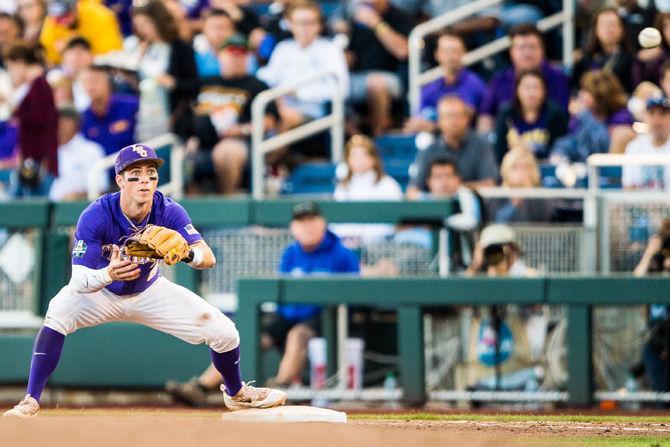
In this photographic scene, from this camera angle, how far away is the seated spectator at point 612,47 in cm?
1312

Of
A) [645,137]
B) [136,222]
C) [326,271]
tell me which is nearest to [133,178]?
[136,222]

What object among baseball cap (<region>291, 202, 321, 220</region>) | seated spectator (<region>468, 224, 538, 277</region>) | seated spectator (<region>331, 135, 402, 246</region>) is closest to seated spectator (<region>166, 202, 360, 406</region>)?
baseball cap (<region>291, 202, 321, 220</region>)

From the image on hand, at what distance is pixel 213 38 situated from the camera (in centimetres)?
1432

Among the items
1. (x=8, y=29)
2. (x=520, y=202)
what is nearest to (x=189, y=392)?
(x=520, y=202)

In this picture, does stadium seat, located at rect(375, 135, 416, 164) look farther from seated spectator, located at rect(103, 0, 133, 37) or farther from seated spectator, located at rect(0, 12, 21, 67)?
seated spectator, located at rect(0, 12, 21, 67)

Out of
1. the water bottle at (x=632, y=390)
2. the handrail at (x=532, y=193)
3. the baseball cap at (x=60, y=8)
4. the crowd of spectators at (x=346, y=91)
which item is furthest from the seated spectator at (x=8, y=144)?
the water bottle at (x=632, y=390)

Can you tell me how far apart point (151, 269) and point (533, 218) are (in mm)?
3753

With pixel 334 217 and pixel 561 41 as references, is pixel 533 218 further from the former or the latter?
pixel 561 41

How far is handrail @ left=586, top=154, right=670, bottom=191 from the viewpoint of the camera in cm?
1145

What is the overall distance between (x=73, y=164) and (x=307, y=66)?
232cm

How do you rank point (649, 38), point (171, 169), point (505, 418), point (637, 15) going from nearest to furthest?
1. point (505, 418)
2. point (649, 38)
3. point (637, 15)
4. point (171, 169)

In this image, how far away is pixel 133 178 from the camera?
8930mm

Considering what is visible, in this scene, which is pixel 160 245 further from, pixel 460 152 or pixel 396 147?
pixel 396 147

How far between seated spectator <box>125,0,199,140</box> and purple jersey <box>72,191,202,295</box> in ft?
14.8
